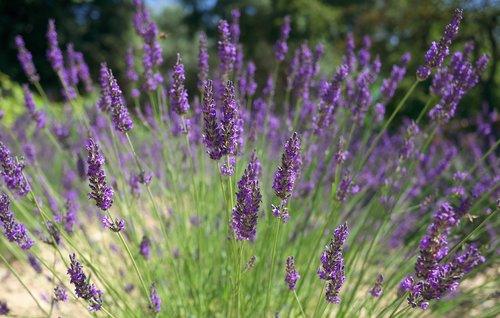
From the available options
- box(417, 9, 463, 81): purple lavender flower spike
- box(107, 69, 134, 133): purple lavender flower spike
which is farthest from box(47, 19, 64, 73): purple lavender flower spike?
box(417, 9, 463, 81): purple lavender flower spike

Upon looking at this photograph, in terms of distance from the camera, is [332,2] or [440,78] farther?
[332,2]

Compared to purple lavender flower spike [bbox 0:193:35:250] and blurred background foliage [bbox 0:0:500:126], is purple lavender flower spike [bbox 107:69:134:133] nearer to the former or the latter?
purple lavender flower spike [bbox 0:193:35:250]

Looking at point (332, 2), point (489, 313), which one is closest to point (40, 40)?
point (332, 2)

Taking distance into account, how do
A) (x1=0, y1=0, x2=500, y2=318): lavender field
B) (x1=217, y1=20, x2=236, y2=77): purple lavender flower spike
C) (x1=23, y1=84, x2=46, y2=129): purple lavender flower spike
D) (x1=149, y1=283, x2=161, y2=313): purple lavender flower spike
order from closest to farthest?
(x1=0, y1=0, x2=500, y2=318): lavender field
(x1=149, y1=283, x2=161, y2=313): purple lavender flower spike
(x1=217, y1=20, x2=236, y2=77): purple lavender flower spike
(x1=23, y1=84, x2=46, y2=129): purple lavender flower spike

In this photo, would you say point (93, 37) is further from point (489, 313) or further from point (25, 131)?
point (489, 313)

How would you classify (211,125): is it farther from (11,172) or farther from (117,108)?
(11,172)

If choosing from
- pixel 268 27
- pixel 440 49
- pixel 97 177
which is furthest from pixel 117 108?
pixel 268 27
